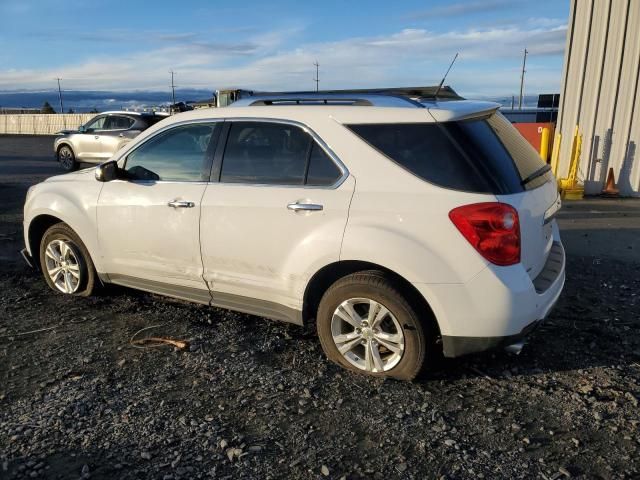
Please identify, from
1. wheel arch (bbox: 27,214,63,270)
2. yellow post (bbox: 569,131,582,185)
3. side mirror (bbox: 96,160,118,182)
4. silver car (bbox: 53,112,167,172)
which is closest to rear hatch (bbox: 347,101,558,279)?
side mirror (bbox: 96,160,118,182)

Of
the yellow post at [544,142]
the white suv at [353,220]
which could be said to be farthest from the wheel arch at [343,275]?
the yellow post at [544,142]

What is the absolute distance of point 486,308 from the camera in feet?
10.2

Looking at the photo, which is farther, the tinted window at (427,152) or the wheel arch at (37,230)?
the wheel arch at (37,230)

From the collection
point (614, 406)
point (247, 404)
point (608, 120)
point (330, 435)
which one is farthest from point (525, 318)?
point (608, 120)

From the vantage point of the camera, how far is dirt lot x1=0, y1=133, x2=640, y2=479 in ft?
9.02

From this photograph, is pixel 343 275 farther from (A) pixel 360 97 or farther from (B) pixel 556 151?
(B) pixel 556 151

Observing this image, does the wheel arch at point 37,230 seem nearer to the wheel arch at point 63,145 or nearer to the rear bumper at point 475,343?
the rear bumper at point 475,343

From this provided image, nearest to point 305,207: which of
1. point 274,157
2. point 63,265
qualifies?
point 274,157

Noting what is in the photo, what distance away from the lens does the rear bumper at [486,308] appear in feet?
10.1

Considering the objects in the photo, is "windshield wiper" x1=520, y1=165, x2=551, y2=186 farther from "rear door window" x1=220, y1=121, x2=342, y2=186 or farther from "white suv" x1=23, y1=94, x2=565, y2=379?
"rear door window" x1=220, y1=121, x2=342, y2=186

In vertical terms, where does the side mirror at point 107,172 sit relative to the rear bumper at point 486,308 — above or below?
above

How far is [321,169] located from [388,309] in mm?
983

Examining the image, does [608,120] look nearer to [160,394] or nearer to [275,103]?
[275,103]

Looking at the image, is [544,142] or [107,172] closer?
[107,172]
